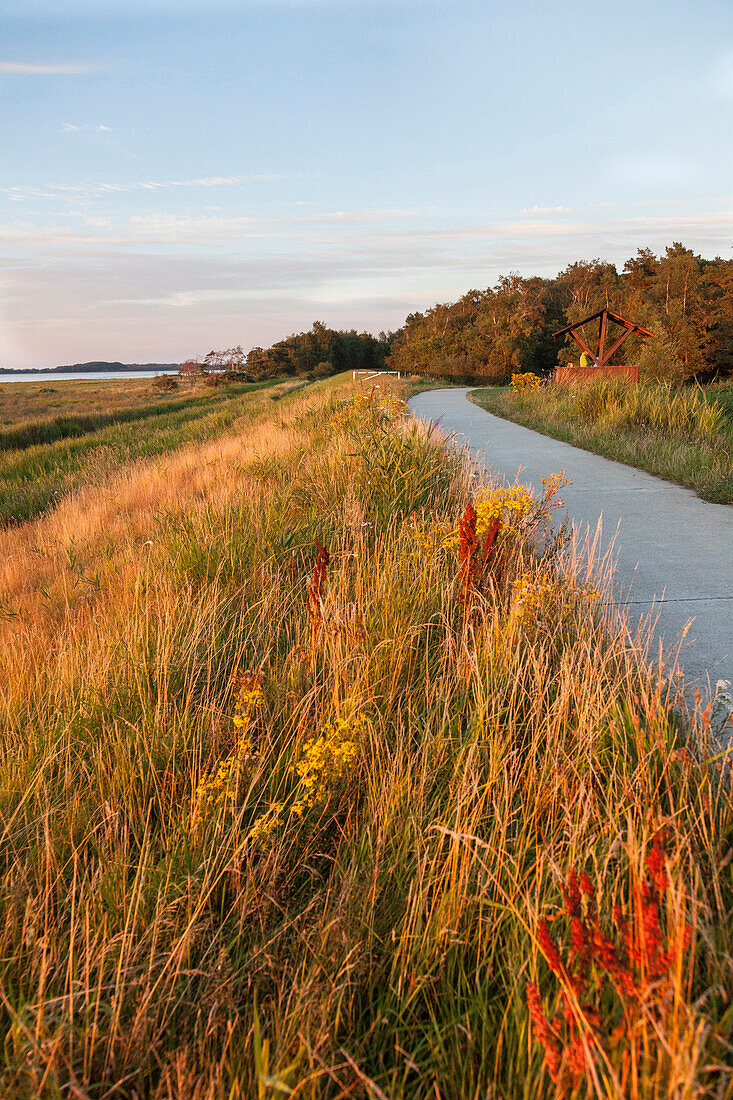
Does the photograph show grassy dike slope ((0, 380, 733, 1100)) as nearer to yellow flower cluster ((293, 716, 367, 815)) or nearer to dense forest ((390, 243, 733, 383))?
yellow flower cluster ((293, 716, 367, 815))

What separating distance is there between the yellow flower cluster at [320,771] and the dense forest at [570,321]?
2127 cm

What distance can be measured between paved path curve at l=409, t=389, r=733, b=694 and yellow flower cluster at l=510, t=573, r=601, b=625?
0.50 meters

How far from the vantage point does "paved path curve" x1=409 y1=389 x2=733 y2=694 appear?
11.2 feet

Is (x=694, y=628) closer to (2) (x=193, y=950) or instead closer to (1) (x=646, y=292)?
(2) (x=193, y=950)

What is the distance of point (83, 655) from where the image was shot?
11.3 ft

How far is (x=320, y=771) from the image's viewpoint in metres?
2.17

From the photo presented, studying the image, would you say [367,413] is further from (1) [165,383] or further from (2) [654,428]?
(1) [165,383]

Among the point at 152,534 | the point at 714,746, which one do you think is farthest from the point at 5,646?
the point at 714,746

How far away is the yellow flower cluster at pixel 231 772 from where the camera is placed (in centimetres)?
204

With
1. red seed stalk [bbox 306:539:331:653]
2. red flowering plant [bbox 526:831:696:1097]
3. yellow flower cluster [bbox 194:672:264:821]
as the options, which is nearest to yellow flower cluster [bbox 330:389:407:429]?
red seed stalk [bbox 306:539:331:653]

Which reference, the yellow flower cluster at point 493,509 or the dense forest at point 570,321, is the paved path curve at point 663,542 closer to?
the yellow flower cluster at point 493,509

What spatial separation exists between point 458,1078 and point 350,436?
6.68 meters

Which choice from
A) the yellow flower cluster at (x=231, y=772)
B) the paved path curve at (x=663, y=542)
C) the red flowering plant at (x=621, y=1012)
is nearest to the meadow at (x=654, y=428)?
the paved path curve at (x=663, y=542)

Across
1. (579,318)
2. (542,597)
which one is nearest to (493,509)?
(542,597)
